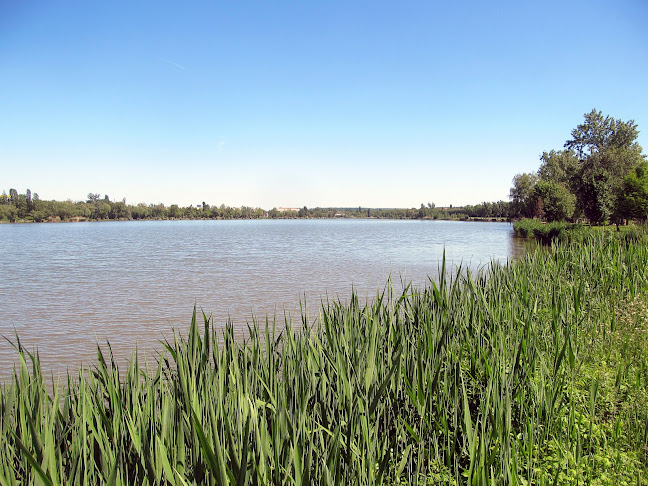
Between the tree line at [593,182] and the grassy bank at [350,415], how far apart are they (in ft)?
94.8

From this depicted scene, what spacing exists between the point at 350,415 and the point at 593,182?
38.1m

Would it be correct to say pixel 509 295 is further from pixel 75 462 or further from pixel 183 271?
pixel 183 271

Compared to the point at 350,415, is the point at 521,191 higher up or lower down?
higher up

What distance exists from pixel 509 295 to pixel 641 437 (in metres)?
3.01

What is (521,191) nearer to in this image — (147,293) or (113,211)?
(147,293)

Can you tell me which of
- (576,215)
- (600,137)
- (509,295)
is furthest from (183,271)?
(600,137)

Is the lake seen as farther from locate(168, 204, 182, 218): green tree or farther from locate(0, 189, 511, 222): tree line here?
locate(168, 204, 182, 218): green tree

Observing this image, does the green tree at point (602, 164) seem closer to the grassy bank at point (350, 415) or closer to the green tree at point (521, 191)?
the green tree at point (521, 191)

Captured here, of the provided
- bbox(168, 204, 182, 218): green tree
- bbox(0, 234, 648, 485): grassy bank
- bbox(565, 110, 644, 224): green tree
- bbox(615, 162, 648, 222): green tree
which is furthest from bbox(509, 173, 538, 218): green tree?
bbox(168, 204, 182, 218): green tree

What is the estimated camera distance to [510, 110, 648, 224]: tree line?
111 feet

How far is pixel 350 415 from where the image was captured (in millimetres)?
2771

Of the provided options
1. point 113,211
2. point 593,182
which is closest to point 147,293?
point 593,182

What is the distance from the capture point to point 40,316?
1215 centimetres

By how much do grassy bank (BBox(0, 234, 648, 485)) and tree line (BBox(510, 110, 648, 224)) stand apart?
28886 mm
